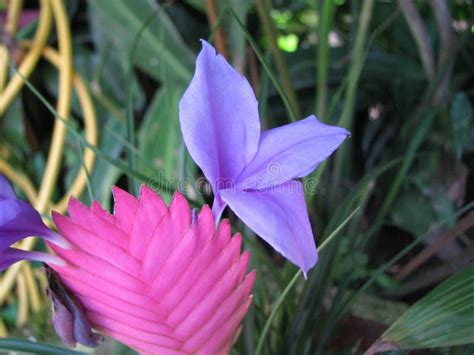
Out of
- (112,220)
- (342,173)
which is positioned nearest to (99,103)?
(342,173)

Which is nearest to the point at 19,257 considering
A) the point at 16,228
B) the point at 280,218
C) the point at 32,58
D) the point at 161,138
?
the point at 16,228

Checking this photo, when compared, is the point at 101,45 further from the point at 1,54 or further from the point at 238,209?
the point at 238,209

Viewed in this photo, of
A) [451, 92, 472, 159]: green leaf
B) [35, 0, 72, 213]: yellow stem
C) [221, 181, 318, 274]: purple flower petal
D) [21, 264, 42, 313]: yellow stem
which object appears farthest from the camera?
[21, 264, 42, 313]: yellow stem

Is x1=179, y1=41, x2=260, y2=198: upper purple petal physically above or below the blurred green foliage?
below

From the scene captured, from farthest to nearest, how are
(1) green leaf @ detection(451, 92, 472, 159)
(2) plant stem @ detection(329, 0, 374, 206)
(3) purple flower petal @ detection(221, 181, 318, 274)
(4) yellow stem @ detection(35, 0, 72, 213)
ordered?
1. (4) yellow stem @ detection(35, 0, 72, 213)
2. (1) green leaf @ detection(451, 92, 472, 159)
3. (2) plant stem @ detection(329, 0, 374, 206)
4. (3) purple flower petal @ detection(221, 181, 318, 274)

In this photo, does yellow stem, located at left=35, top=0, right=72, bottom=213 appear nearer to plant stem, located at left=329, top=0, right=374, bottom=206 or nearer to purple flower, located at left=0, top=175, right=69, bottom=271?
plant stem, located at left=329, top=0, right=374, bottom=206

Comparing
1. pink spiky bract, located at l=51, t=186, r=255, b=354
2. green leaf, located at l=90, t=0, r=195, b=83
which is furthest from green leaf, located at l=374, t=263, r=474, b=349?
green leaf, located at l=90, t=0, r=195, b=83

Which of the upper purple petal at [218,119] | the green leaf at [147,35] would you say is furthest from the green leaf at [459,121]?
the upper purple petal at [218,119]
